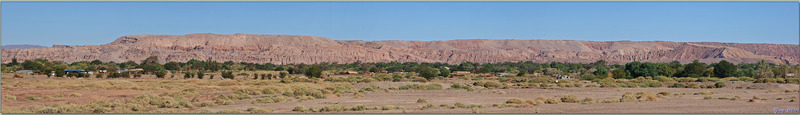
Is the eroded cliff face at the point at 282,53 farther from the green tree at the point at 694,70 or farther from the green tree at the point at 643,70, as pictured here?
the green tree at the point at 643,70

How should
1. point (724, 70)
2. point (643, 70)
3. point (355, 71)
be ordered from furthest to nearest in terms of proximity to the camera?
point (355, 71)
point (724, 70)
point (643, 70)

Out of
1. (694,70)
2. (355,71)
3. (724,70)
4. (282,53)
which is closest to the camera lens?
(724,70)

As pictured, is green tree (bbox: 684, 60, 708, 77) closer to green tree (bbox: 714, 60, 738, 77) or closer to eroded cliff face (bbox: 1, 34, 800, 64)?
green tree (bbox: 714, 60, 738, 77)

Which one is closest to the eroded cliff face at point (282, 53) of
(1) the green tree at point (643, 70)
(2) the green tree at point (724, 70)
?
(2) the green tree at point (724, 70)

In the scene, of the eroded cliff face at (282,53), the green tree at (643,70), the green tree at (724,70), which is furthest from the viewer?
the eroded cliff face at (282,53)

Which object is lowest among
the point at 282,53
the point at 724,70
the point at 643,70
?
the point at 724,70

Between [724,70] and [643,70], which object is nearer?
[643,70]

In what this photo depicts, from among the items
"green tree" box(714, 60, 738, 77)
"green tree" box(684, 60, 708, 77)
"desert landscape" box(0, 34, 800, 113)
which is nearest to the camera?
"desert landscape" box(0, 34, 800, 113)

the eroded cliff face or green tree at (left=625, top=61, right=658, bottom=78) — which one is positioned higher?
the eroded cliff face

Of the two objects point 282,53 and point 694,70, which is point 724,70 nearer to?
point 694,70

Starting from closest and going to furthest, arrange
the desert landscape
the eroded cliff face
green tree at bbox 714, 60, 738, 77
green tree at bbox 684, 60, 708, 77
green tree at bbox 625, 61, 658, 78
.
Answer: the desert landscape < green tree at bbox 625, 61, 658, 78 < green tree at bbox 714, 60, 738, 77 < green tree at bbox 684, 60, 708, 77 < the eroded cliff face

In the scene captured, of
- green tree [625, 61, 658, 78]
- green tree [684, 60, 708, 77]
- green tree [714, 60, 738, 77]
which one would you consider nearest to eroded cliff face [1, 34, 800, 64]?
green tree [684, 60, 708, 77]

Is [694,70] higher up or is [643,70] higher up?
[643,70]

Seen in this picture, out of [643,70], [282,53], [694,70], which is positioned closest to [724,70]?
[694,70]
